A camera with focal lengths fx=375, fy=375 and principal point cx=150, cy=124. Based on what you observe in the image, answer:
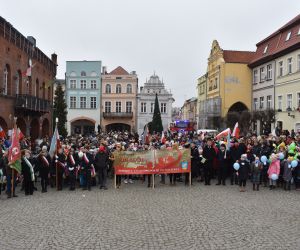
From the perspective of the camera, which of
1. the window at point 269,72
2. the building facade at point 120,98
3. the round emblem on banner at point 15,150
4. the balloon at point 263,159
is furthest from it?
the building facade at point 120,98

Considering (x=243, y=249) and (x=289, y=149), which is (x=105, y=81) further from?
(x=243, y=249)

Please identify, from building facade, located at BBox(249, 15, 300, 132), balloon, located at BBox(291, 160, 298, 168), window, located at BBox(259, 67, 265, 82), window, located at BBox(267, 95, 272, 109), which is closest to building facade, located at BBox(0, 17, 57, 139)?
balloon, located at BBox(291, 160, 298, 168)

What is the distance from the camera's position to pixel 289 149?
1548 centimetres

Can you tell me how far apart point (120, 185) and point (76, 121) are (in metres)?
54.9

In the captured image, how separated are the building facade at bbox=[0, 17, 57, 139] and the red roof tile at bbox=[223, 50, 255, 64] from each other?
23.1 metres

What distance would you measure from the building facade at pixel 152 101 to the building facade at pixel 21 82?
95.4 ft

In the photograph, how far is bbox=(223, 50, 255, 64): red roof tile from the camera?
48.5m

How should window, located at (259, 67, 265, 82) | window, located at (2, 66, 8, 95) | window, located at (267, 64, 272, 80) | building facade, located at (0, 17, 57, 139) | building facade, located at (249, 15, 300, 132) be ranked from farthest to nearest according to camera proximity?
window, located at (259, 67, 265, 82)
window, located at (267, 64, 272, 80)
building facade, located at (249, 15, 300, 132)
window, located at (2, 66, 8, 95)
building facade, located at (0, 17, 57, 139)

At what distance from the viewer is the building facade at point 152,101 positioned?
70375 mm

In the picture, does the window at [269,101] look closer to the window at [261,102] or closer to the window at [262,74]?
the window at [261,102]

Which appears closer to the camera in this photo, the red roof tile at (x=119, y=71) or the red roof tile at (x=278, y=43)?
the red roof tile at (x=278, y=43)

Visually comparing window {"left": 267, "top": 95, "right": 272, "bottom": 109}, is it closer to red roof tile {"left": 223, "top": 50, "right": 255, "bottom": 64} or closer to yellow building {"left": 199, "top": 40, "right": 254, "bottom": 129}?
Result: yellow building {"left": 199, "top": 40, "right": 254, "bottom": 129}

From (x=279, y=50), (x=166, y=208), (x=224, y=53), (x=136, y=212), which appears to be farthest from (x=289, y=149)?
(x=224, y=53)

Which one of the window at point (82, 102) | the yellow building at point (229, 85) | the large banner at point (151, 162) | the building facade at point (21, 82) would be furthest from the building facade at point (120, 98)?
the large banner at point (151, 162)
